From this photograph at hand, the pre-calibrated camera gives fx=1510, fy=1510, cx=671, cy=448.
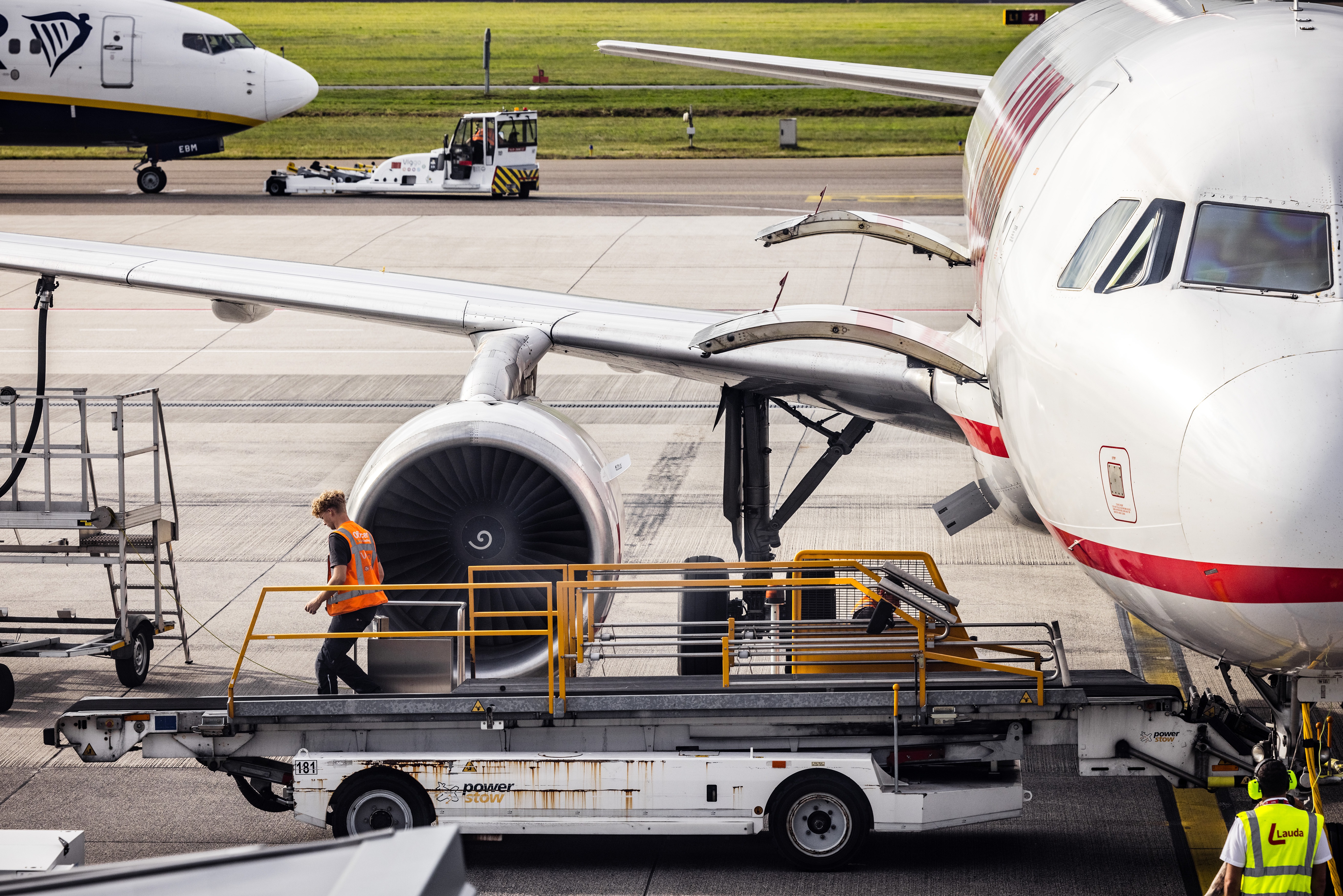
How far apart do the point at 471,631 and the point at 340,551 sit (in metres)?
1.05

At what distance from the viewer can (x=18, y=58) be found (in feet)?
123

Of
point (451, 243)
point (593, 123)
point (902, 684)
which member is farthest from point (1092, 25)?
point (593, 123)

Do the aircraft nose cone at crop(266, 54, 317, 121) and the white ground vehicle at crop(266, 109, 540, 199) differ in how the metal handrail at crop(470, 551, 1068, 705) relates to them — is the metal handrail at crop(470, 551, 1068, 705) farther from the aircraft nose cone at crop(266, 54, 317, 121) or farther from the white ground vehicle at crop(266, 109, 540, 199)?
the aircraft nose cone at crop(266, 54, 317, 121)

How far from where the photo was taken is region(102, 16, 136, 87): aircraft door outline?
37812 mm

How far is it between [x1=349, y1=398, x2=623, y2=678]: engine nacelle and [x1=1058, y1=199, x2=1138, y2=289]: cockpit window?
4186 millimetres

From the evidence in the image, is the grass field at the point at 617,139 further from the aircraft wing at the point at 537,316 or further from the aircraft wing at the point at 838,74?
the aircraft wing at the point at 537,316

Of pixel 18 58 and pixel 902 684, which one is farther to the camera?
pixel 18 58

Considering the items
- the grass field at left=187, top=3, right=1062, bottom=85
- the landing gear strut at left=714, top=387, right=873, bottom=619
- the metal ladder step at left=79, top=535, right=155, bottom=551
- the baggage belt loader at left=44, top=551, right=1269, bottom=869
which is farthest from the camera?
the grass field at left=187, top=3, right=1062, bottom=85

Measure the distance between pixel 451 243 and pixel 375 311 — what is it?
21769 mm

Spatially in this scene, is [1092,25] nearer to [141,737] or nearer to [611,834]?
[611,834]

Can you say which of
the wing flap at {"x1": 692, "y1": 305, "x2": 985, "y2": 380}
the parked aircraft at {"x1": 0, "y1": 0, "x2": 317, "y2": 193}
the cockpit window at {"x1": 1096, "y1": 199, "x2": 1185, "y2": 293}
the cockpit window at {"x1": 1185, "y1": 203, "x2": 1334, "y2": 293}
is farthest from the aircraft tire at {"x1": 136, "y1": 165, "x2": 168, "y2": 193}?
the cockpit window at {"x1": 1185, "y1": 203, "x2": 1334, "y2": 293}

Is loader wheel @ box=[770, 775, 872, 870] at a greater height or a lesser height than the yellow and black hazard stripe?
lesser

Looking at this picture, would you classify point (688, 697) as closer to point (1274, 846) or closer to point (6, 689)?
point (1274, 846)

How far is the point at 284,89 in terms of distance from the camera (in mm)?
40812
